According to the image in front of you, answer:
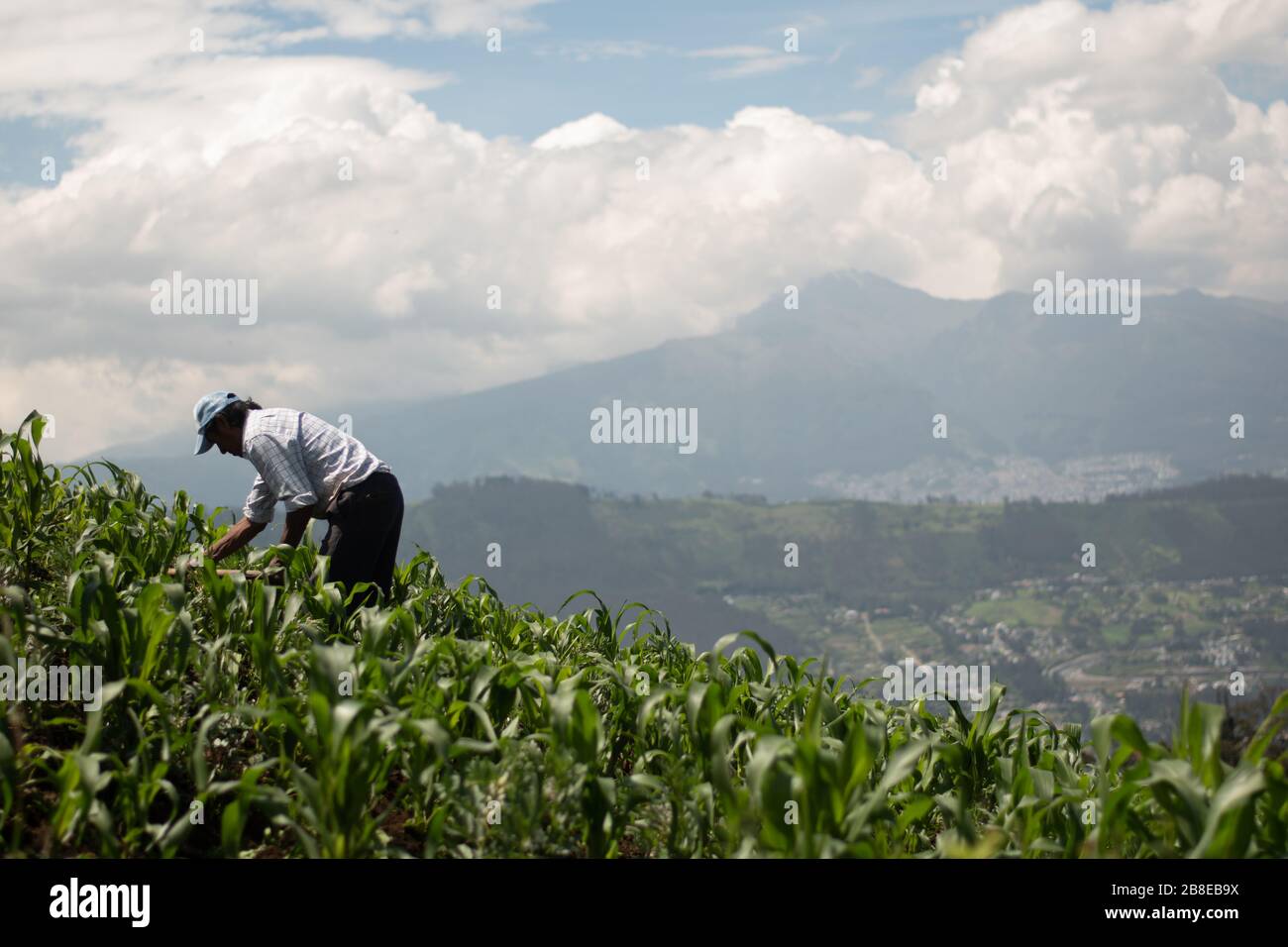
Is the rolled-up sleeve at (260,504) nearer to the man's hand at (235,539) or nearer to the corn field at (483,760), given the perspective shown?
the man's hand at (235,539)

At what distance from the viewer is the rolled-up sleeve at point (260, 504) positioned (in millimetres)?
7152

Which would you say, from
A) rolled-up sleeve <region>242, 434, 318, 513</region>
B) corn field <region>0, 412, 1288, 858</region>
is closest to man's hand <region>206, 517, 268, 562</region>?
rolled-up sleeve <region>242, 434, 318, 513</region>

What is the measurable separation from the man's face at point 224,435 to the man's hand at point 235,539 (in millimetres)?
546

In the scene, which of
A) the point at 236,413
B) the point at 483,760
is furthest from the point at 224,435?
the point at 483,760

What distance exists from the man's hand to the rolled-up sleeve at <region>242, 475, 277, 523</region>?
13cm

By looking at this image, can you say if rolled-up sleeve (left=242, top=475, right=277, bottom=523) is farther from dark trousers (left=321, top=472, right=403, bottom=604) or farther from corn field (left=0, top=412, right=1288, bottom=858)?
corn field (left=0, top=412, right=1288, bottom=858)

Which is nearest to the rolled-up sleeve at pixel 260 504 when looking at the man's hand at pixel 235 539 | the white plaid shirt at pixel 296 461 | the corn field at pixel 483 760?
the white plaid shirt at pixel 296 461

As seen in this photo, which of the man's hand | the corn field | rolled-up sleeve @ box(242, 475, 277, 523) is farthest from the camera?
rolled-up sleeve @ box(242, 475, 277, 523)

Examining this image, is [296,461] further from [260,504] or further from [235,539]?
[235,539]

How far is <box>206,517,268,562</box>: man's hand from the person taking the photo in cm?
664

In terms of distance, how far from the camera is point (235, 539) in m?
Answer: 6.76

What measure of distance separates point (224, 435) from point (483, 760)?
413 centimetres

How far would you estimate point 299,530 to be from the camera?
734 cm
